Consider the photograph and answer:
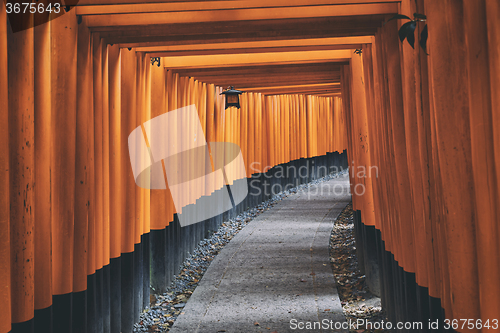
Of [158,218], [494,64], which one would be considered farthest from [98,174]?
[494,64]

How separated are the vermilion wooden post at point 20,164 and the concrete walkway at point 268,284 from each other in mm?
2772

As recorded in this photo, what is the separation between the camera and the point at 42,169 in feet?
11.1

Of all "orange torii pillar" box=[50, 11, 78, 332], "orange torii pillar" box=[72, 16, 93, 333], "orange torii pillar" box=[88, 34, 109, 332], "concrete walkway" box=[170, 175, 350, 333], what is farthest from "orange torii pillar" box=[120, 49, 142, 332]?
"orange torii pillar" box=[50, 11, 78, 332]

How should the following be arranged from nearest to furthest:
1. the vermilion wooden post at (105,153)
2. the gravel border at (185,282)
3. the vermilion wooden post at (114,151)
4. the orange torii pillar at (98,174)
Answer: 1. the orange torii pillar at (98,174)
2. the vermilion wooden post at (105,153)
3. the vermilion wooden post at (114,151)
4. the gravel border at (185,282)

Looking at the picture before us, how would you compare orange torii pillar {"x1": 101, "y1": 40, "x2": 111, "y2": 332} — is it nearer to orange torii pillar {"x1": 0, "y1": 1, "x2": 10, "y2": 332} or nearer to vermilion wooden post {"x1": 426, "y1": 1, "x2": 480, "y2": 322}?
orange torii pillar {"x1": 0, "y1": 1, "x2": 10, "y2": 332}

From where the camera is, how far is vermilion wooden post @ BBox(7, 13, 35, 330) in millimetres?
2834

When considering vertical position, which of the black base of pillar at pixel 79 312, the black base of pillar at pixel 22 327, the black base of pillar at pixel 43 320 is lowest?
the black base of pillar at pixel 79 312

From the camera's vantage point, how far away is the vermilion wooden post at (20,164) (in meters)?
2.83

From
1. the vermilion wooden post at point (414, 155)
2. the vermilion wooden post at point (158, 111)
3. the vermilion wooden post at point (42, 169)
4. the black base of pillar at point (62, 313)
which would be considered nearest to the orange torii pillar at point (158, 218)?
the vermilion wooden post at point (158, 111)

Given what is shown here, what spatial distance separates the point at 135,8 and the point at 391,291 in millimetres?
3940

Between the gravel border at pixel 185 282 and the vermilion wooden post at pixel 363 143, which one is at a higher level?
the vermilion wooden post at pixel 363 143

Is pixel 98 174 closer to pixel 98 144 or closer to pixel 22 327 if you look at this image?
pixel 98 144

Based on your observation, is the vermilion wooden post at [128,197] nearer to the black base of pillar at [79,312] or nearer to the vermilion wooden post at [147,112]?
the vermilion wooden post at [147,112]

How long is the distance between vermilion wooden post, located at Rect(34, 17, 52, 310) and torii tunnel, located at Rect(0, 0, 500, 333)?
0.4 inches
